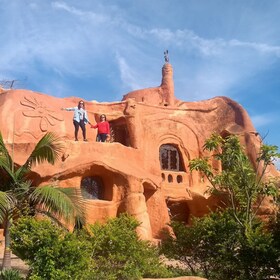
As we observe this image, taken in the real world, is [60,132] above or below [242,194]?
above

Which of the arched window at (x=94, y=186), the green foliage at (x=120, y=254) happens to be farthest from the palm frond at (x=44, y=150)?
the arched window at (x=94, y=186)

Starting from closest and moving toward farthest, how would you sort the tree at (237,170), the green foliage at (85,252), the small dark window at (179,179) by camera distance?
the green foliage at (85,252), the tree at (237,170), the small dark window at (179,179)

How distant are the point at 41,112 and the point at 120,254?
12094 millimetres

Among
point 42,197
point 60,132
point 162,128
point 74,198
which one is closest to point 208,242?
point 74,198

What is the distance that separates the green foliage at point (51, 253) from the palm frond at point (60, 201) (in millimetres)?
2237

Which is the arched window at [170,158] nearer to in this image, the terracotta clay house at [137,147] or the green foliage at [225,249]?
the terracotta clay house at [137,147]

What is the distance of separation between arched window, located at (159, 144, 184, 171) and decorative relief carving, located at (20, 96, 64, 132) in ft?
20.4

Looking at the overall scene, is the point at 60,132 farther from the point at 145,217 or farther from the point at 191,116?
the point at 191,116

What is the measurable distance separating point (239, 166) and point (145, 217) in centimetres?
711

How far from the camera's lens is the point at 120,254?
32.8ft

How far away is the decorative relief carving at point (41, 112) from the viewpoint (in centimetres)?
2030

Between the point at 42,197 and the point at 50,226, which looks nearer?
the point at 50,226

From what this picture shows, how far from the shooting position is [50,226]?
861 cm

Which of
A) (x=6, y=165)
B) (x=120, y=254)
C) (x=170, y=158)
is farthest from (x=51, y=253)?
(x=170, y=158)
